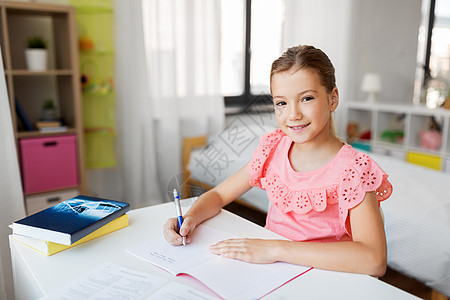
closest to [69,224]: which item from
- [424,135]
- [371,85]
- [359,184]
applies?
[359,184]

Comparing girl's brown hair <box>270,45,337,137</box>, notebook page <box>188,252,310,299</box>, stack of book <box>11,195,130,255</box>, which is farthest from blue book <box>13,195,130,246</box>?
girl's brown hair <box>270,45,337,137</box>

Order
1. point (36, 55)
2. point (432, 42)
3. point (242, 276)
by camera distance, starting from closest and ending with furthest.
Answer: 1. point (242, 276)
2. point (36, 55)
3. point (432, 42)

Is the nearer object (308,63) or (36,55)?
(308,63)

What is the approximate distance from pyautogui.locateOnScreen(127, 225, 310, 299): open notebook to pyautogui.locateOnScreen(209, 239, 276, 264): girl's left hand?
1 cm

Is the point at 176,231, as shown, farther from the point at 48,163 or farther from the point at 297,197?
the point at 48,163

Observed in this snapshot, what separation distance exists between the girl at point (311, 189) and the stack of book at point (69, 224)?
0.16m

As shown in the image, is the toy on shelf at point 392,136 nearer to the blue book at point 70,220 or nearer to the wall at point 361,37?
the wall at point 361,37

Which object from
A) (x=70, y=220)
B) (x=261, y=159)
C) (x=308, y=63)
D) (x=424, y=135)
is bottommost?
(x=424, y=135)

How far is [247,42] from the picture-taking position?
3.40m

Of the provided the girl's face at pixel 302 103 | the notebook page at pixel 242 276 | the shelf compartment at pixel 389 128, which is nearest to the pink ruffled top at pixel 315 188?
the girl's face at pixel 302 103

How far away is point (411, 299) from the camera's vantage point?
0.75 m

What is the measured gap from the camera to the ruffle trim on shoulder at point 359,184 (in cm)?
93

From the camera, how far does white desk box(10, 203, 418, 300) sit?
0.77 meters

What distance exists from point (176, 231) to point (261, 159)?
1.06ft
